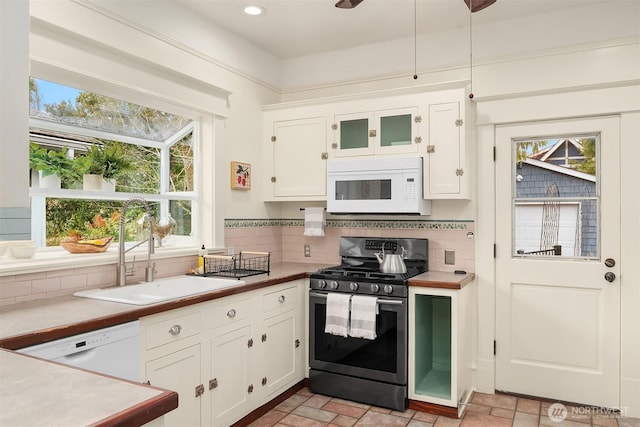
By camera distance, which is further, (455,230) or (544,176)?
(455,230)

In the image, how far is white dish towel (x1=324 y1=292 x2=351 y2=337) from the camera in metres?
3.32

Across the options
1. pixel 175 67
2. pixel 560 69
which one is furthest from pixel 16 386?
pixel 560 69

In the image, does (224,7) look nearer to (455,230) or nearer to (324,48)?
(324,48)

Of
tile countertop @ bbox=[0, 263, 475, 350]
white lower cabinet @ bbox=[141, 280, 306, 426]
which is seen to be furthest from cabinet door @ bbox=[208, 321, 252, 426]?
tile countertop @ bbox=[0, 263, 475, 350]

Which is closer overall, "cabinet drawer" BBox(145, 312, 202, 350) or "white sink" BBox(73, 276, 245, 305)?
"cabinet drawer" BBox(145, 312, 202, 350)

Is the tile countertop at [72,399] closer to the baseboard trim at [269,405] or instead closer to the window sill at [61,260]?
the window sill at [61,260]

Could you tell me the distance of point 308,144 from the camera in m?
3.99

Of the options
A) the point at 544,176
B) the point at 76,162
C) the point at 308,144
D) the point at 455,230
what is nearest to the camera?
the point at 76,162

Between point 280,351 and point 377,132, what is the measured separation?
5.90ft

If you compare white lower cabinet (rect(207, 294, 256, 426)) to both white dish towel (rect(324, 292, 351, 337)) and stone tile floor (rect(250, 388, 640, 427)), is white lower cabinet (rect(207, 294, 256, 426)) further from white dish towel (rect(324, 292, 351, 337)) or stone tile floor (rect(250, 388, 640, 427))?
white dish towel (rect(324, 292, 351, 337))

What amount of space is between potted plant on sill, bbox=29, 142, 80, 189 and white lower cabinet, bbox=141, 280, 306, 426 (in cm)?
103

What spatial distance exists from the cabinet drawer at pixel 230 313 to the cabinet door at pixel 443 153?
1.56m

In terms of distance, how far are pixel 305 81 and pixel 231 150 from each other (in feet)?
3.49

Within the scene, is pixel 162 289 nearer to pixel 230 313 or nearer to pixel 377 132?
pixel 230 313
